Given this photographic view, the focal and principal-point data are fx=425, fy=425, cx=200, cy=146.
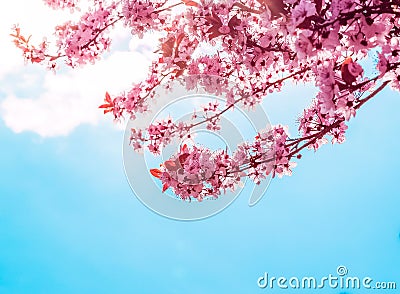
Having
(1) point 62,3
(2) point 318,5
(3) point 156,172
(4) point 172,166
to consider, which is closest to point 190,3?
(2) point 318,5

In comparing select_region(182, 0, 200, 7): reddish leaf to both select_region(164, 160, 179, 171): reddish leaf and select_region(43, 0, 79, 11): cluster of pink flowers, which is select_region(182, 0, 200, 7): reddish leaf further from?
select_region(43, 0, 79, 11): cluster of pink flowers

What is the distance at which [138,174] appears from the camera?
19.1ft

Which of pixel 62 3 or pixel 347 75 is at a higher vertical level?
pixel 62 3

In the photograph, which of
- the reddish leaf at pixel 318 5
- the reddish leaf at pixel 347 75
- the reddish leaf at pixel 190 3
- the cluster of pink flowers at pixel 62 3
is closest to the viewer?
the reddish leaf at pixel 318 5

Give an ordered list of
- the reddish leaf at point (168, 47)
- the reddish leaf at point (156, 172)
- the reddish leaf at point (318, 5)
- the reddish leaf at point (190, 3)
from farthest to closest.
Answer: the reddish leaf at point (156, 172), the reddish leaf at point (168, 47), the reddish leaf at point (190, 3), the reddish leaf at point (318, 5)

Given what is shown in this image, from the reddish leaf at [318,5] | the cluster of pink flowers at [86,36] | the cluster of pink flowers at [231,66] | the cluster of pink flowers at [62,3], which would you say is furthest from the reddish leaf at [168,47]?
the reddish leaf at [318,5]

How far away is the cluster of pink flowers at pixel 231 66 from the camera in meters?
3.32

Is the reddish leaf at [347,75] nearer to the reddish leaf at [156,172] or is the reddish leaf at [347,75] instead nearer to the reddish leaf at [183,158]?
the reddish leaf at [183,158]

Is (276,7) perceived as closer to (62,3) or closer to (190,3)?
(190,3)

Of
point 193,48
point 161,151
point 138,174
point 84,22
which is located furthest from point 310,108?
point 84,22

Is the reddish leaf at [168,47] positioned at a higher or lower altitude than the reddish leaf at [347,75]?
higher

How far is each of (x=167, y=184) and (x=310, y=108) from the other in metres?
2.03

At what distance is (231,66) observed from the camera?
5.46 meters

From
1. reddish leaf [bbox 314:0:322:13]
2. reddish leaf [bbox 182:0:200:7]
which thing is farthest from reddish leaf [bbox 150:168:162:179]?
reddish leaf [bbox 314:0:322:13]
